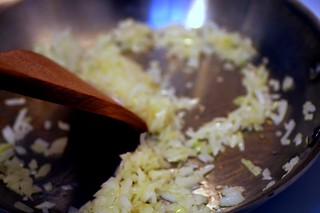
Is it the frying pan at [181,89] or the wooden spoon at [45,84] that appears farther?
the frying pan at [181,89]

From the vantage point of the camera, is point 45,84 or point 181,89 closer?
point 45,84

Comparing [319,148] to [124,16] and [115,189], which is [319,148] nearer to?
[115,189]

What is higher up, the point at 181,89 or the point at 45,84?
the point at 181,89

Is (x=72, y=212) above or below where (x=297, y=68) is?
below

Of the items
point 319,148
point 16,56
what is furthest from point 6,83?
point 319,148
